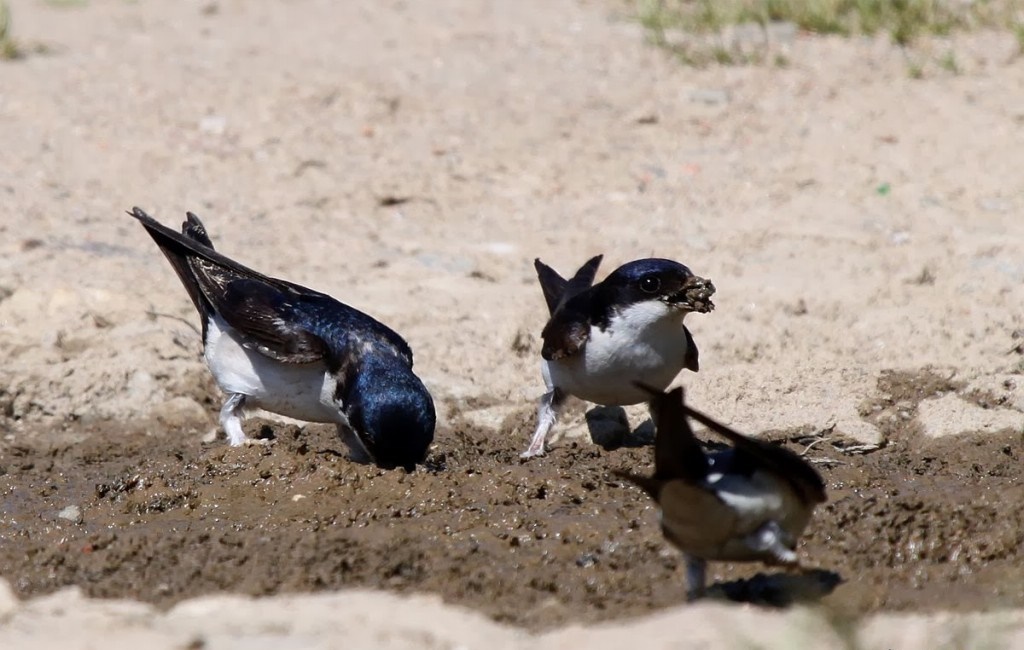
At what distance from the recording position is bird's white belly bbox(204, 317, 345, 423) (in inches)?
238

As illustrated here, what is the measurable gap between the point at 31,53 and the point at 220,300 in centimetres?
408

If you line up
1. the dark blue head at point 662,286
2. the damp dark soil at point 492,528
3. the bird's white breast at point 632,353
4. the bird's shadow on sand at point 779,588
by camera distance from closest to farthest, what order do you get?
the bird's shadow on sand at point 779,588 < the damp dark soil at point 492,528 < the dark blue head at point 662,286 < the bird's white breast at point 632,353

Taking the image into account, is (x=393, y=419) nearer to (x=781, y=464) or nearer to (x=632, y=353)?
(x=632, y=353)

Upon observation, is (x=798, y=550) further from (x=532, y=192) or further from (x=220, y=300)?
(x=532, y=192)

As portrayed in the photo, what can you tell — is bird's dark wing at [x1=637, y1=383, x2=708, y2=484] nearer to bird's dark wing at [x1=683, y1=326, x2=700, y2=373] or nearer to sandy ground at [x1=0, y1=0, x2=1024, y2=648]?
sandy ground at [x1=0, y1=0, x2=1024, y2=648]

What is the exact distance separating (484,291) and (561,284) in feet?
2.56

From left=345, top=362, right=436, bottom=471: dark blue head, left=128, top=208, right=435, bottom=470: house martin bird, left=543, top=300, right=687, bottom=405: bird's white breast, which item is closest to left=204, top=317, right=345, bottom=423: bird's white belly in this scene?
left=128, top=208, right=435, bottom=470: house martin bird

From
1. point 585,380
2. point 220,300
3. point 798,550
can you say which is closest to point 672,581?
point 798,550

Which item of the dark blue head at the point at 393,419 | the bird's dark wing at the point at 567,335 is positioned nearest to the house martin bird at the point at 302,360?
the dark blue head at the point at 393,419

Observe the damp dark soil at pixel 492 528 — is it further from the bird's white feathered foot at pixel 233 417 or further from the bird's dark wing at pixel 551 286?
the bird's dark wing at pixel 551 286

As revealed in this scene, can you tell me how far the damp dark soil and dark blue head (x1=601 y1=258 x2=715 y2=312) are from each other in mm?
556

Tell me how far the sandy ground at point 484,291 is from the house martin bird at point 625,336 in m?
0.26

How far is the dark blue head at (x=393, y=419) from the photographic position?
550cm

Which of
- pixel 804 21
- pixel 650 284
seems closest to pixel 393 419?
pixel 650 284
